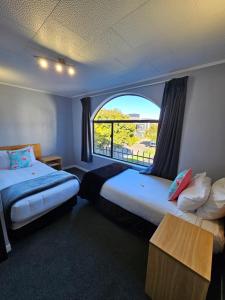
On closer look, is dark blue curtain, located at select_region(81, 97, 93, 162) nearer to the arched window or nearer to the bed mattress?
the arched window

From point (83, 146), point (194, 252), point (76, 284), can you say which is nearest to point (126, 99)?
point (83, 146)

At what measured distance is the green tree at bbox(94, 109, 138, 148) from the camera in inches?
125

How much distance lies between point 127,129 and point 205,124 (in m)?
1.61

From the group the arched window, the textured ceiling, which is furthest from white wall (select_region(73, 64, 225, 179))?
the arched window

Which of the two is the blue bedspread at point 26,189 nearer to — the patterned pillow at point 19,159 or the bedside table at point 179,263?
the patterned pillow at point 19,159

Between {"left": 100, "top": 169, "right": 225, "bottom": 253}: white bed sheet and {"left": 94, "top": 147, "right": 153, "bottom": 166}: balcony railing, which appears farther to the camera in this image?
{"left": 94, "top": 147, "right": 153, "bottom": 166}: balcony railing

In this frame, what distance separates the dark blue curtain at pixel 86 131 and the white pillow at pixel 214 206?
2.98 meters

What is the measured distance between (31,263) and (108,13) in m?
2.48

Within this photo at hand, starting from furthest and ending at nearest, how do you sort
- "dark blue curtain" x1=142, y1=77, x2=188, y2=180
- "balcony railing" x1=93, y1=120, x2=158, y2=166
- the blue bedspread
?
"balcony railing" x1=93, y1=120, x2=158, y2=166, "dark blue curtain" x1=142, y1=77, x2=188, y2=180, the blue bedspread

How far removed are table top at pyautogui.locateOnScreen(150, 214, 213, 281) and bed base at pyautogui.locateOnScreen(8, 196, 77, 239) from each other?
153 cm

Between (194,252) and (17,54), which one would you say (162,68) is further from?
(194,252)

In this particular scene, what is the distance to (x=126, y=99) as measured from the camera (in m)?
3.14

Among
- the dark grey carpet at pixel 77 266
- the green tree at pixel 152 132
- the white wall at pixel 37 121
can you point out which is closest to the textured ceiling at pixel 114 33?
the green tree at pixel 152 132

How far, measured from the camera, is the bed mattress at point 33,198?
5.16 ft
